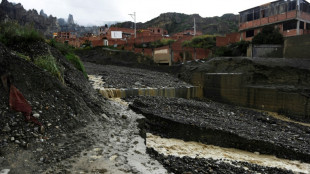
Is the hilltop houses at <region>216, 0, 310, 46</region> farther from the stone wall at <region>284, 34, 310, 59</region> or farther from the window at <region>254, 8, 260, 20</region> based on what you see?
the stone wall at <region>284, 34, 310, 59</region>

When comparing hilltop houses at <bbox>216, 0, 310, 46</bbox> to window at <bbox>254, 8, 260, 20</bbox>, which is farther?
window at <bbox>254, 8, 260, 20</bbox>

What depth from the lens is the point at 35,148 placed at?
3.18 m

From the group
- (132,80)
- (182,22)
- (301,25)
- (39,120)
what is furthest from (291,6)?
(182,22)

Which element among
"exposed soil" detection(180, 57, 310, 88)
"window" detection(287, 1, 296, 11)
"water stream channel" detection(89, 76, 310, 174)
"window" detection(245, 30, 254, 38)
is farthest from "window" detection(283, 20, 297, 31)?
"water stream channel" detection(89, 76, 310, 174)

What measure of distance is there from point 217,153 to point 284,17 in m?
22.6

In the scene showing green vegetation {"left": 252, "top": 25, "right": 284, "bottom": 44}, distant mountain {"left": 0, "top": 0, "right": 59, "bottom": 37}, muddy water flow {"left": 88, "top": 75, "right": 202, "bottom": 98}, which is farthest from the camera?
distant mountain {"left": 0, "top": 0, "right": 59, "bottom": 37}

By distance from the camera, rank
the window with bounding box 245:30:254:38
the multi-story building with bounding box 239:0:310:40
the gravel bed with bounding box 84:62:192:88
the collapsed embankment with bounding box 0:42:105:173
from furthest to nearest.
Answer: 1. the window with bounding box 245:30:254:38
2. the multi-story building with bounding box 239:0:310:40
3. the gravel bed with bounding box 84:62:192:88
4. the collapsed embankment with bounding box 0:42:105:173

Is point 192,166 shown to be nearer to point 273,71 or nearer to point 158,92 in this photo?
point 158,92

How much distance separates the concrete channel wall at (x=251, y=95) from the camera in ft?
34.4

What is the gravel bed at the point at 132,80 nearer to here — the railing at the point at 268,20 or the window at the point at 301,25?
the railing at the point at 268,20

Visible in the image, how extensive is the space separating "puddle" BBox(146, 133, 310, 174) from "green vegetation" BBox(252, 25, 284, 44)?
17.7 meters

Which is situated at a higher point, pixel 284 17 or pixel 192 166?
pixel 284 17

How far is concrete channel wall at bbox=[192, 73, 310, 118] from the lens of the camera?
1048 centimetres

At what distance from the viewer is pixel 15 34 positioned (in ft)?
18.2
